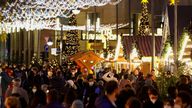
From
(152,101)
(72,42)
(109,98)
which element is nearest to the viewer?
(109,98)

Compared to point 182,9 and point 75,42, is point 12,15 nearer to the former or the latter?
point 182,9

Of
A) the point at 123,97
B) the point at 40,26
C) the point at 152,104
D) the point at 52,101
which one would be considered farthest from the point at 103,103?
the point at 40,26

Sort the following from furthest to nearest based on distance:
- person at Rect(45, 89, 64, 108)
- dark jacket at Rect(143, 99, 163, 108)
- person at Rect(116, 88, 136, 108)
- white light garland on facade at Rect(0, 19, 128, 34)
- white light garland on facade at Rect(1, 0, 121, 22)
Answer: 1. white light garland on facade at Rect(0, 19, 128, 34)
2. white light garland on facade at Rect(1, 0, 121, 22)
3. dark jacket at Rect(143, 99, 163, 108)
4. person at Rect(116, 88, 136, 108)
5. person at Rect(45, 89, 64, 108)

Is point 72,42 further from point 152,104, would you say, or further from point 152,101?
point 152,104

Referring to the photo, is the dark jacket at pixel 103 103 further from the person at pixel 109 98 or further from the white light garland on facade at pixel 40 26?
the white light garland on facade at pixel 40 26

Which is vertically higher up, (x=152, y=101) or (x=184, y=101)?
(x=184, y=101)

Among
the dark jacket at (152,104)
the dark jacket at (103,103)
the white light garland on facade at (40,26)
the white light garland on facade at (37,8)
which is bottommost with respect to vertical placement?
the dark jacket at (152,104)

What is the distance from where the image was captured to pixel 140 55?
158 ft

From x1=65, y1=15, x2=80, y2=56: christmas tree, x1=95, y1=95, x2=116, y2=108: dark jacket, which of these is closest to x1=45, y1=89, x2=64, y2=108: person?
x1=95, y1=95, x2=116, y2=108: dark jacket

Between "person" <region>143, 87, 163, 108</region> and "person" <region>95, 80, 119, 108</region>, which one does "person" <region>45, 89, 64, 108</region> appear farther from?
"person" <region>143, 87, 163, 108</region>

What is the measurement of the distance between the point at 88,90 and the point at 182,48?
13.1 metres

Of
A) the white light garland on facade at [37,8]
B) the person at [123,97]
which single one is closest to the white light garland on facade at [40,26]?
the white light garland on facade at [37,8]

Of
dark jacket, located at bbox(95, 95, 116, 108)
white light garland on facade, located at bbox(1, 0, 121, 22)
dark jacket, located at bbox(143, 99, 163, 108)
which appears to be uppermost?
white light garland on facade, located at bbox(1, 0, 121, 22)

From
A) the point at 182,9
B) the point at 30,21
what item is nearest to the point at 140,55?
the point at 182,9
